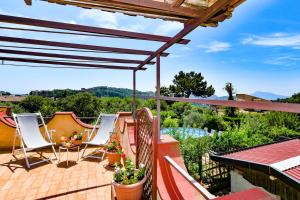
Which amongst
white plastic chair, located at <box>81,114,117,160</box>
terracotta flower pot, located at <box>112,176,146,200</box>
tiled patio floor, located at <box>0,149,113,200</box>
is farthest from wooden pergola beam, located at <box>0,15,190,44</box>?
white plastic chair, located at <box>81,114,117,160</box>

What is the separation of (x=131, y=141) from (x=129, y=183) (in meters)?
1.36

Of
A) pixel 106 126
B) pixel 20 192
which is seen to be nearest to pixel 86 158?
pixel 106 126

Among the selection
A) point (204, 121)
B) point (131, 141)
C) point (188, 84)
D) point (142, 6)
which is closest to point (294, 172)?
point (131, 141)

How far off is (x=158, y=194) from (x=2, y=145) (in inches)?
206

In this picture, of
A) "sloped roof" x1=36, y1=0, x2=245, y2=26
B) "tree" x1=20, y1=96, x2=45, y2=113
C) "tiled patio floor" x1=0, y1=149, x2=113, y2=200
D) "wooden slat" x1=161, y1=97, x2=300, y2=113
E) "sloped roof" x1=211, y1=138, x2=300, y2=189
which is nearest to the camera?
"wooden slat" x1=161, y1=97, x2=300, y2=113

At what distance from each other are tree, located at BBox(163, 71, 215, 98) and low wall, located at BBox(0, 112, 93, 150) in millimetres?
33300

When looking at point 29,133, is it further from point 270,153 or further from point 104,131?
point 270,153

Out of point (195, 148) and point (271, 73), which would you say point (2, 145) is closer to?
point (195, 148)

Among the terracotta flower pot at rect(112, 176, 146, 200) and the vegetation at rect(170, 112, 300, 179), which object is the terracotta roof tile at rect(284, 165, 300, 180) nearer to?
the vegetation at rect(170, 112, 300, 179)

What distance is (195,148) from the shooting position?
9367mm

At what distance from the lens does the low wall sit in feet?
17.9

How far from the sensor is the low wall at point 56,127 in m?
5.46

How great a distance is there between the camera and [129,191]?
7.97 ft

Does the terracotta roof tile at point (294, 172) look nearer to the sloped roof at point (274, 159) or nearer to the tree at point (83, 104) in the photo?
the sloped roof at point (274, 159)
